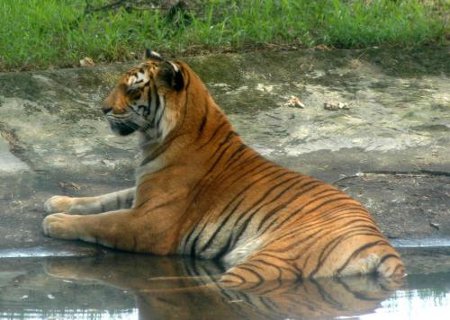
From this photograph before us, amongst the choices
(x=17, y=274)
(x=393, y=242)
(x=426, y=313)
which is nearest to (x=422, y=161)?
(x=393, y=242)

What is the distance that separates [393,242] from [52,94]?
2.85 metres

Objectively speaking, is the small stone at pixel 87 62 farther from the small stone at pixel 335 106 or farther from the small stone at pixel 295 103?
the small stone at pixel 335 106

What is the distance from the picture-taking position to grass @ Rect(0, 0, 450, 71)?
8.48 metres

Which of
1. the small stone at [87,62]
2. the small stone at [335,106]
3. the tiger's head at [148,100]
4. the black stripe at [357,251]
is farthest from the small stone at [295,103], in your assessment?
the black stripe at [357,251]

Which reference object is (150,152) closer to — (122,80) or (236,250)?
(122,80)

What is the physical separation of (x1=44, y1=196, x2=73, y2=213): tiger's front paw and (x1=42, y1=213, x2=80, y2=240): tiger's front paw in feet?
0.81

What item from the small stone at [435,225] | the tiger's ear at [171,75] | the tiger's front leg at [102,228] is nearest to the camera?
the tiger's front leg at [102,228]

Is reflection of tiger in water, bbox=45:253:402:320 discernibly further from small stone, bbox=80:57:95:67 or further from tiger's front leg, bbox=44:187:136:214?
small stone, bbox=80:57:95:67

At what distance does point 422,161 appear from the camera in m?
7.16

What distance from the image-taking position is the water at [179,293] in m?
4.86

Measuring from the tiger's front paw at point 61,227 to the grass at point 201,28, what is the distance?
96.6 inches

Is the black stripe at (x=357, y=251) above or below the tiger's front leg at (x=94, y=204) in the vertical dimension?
above

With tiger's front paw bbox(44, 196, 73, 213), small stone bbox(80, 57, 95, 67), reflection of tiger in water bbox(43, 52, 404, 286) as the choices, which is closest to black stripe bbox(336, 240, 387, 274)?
reflection of tiger in water bbox(43, 52, 404, 286)

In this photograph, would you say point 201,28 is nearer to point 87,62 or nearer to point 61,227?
point 87,62
